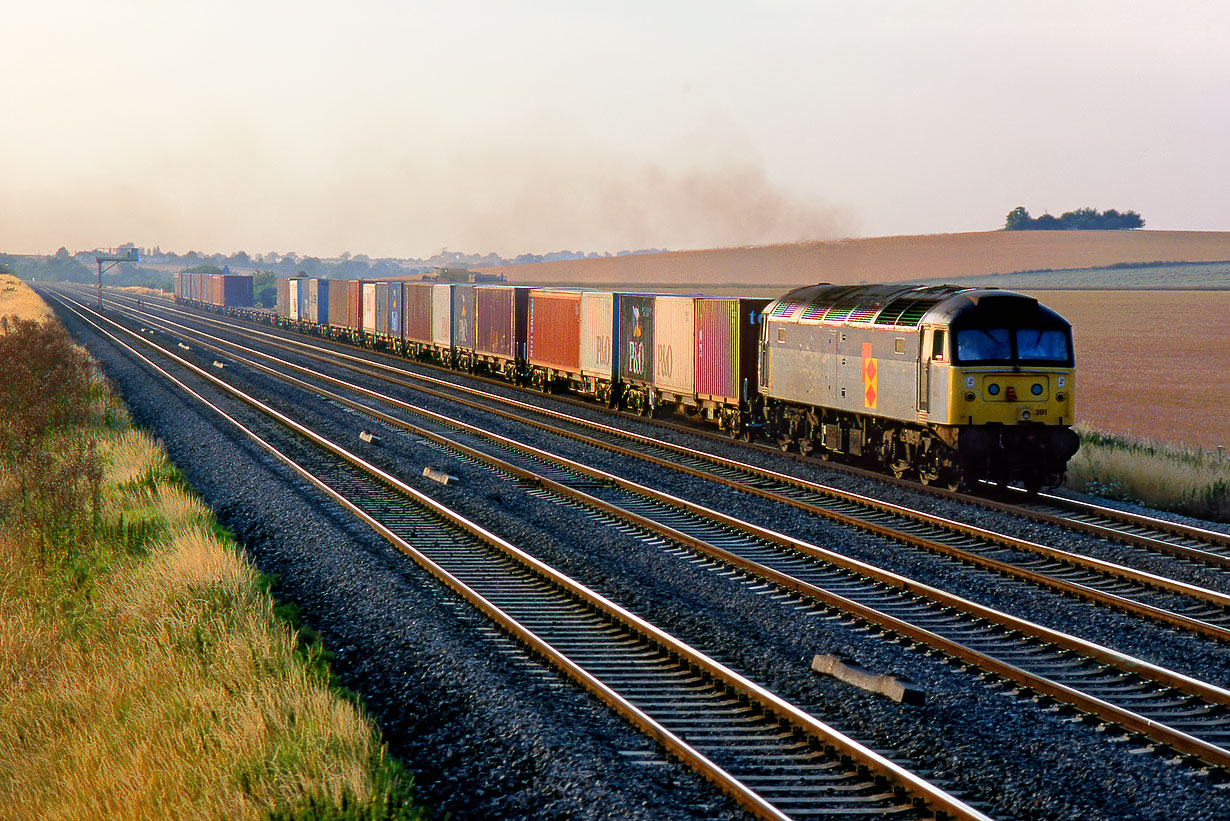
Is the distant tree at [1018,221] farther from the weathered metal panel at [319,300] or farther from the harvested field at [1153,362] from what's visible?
the weathered metal panel at [319,300]

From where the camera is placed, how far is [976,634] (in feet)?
38.1

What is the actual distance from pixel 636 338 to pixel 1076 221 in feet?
437

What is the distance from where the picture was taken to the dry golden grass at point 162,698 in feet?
26.5

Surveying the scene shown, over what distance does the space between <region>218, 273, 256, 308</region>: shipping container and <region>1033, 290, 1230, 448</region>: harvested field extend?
7347 centimetres

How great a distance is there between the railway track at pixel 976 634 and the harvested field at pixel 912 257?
96.0 m

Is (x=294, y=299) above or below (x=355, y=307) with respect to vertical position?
above

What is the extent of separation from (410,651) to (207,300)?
121103mm

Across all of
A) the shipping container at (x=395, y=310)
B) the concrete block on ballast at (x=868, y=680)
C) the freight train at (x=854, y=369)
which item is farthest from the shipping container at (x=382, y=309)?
the concrete block on ballast at (x=868, y=680)

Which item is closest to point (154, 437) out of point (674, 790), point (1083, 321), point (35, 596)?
point (35, 596)

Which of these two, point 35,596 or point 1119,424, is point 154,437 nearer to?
point 35,596

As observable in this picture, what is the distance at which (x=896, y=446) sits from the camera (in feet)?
69.8

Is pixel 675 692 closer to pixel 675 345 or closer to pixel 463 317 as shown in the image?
pixel 675 345

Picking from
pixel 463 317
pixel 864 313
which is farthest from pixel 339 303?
pixel 864 313

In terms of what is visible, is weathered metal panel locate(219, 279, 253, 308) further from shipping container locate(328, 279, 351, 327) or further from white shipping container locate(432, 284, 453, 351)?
white shipping container locate(432, 284, 453, 351)
